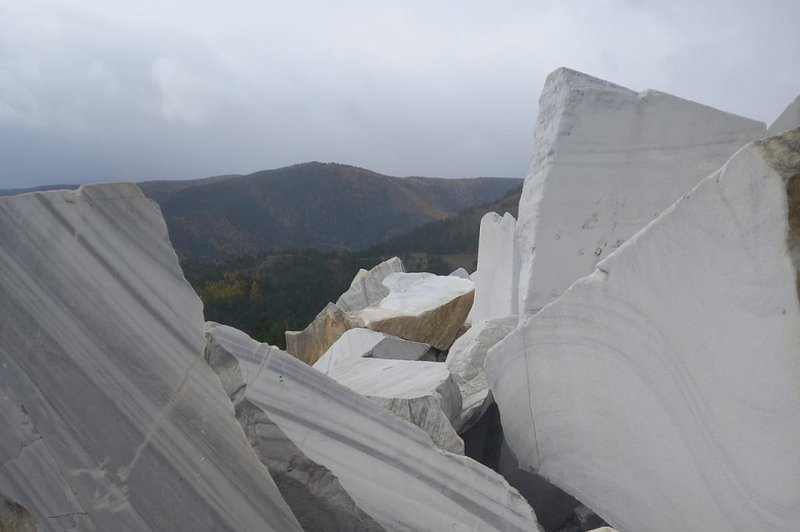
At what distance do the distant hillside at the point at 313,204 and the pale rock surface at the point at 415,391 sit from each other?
5304 centimetres

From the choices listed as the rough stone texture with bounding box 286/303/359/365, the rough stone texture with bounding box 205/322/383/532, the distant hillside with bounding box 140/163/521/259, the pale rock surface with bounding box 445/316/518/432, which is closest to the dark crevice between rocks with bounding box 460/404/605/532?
the pale rock surface with bounding box 445/316/518/432

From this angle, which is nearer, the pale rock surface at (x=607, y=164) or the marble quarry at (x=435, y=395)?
the marble quarry at (x=435, y=395)

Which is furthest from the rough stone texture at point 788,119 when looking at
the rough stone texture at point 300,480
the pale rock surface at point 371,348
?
the pale rock surface at point 371,348

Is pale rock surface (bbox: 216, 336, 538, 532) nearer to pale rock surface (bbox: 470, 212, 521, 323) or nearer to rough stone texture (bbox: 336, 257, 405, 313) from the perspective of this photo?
pale rock surface (bbox: 470, 212, 521, 323)

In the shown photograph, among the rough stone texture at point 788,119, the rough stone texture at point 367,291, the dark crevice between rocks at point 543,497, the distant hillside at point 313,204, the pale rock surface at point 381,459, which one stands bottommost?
the dark crevice between rocks at point 543,497

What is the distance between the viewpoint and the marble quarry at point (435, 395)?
5.62ft

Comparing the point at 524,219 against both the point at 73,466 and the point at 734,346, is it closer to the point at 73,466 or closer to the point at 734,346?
the point at 734,346

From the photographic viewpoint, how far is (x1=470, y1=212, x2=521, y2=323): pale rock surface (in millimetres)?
4301

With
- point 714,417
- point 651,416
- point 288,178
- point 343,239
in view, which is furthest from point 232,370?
point 288,178

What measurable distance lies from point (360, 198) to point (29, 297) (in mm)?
67565

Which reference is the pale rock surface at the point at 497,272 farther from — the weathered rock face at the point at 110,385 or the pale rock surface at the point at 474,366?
the weathered rock face at the point at 110,385

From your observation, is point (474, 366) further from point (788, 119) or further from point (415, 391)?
point (788, 119)

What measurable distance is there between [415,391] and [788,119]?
88.7 inches

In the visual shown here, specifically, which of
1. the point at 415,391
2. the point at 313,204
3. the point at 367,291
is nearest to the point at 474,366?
the point at 415,391
